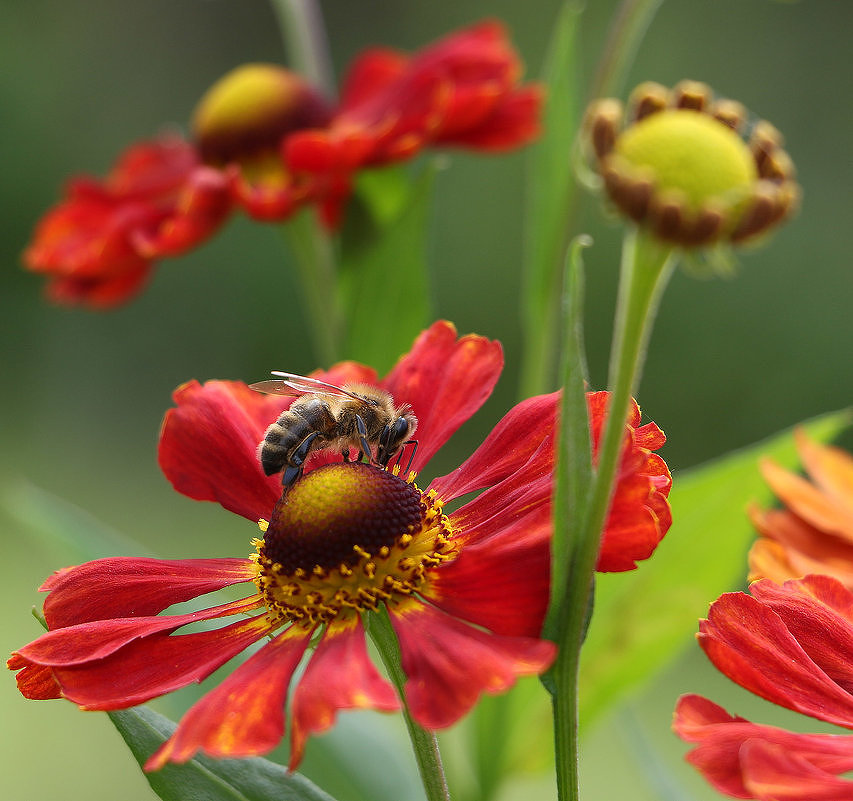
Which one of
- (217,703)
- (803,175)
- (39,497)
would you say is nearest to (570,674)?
(217,703)

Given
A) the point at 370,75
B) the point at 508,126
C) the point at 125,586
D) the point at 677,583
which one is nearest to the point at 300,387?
the point at 125,586

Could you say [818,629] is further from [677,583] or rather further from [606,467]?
[677,583]

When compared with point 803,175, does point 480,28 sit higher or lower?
higher

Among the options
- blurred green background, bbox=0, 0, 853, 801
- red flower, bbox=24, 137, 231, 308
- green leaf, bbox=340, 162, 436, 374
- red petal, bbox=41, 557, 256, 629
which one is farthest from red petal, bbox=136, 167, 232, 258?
blurred green background, bbox=0, 0, 853, 801

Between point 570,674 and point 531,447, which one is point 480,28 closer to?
point 531,447

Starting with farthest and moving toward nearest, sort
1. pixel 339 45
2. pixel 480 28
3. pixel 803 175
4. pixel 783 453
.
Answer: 1. pixel 339 45
2. pixel 803 175
3. pixel 480 28
4. pixel 783 453

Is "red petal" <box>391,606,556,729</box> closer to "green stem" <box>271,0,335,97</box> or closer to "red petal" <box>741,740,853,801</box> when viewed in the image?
"red petal" <box>741,740,853,801</box>
